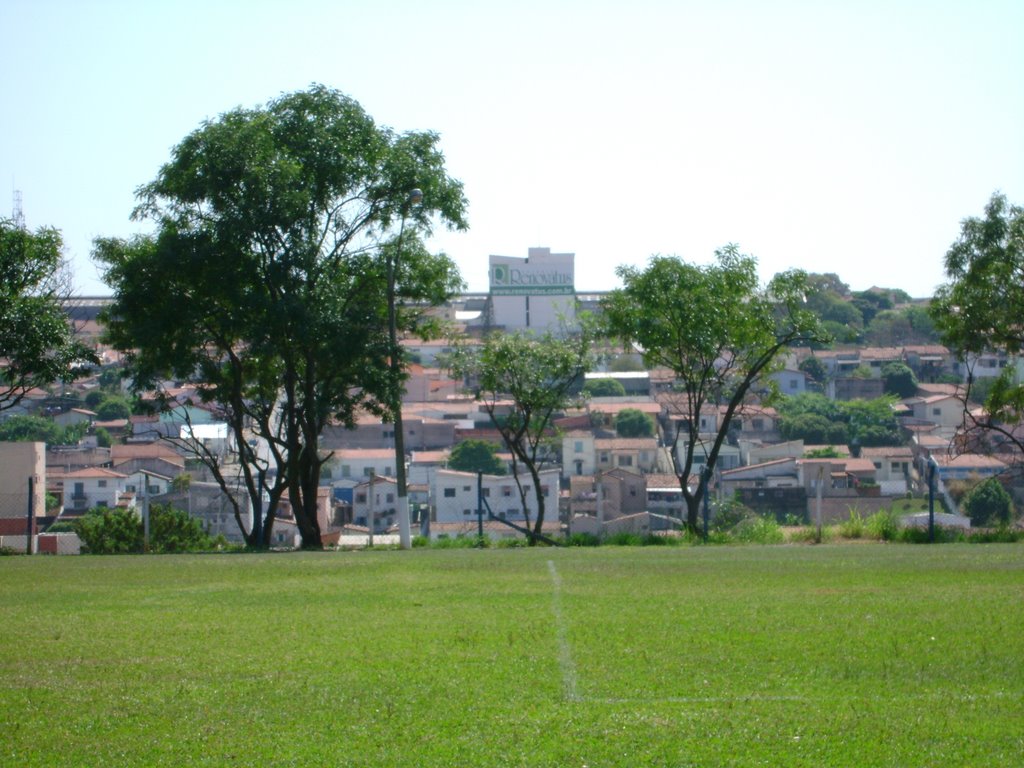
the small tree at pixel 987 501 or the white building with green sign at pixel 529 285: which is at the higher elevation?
the white building with green sign at pixel 529 285

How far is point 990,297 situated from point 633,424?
40051 millimetres

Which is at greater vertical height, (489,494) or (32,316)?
(32,316)

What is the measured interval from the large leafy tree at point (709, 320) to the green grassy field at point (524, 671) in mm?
12616

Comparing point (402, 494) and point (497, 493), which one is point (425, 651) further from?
point (497, 493)

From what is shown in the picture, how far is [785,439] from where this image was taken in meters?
62.8

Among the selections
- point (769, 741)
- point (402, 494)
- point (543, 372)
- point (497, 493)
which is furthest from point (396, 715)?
point (497, 493)

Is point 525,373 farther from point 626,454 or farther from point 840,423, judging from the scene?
point 840,423

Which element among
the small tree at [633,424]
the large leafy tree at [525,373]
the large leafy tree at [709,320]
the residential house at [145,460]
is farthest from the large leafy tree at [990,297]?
the small tree at [633,424]

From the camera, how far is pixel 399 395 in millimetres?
22125

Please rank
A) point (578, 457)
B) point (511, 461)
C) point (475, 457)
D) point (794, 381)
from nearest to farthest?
point (511, 461), point (475, 457), point (578, 457), point (794, 381)

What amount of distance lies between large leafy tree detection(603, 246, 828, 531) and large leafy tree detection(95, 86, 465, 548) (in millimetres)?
4306

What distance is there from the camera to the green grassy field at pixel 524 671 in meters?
6.21

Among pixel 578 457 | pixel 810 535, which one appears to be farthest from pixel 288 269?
pixel 578 457

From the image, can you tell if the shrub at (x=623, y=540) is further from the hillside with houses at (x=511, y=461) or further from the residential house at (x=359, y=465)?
the residential house at (x=359, y=465)
